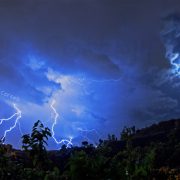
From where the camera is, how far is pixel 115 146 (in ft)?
269

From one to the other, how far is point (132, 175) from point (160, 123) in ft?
334

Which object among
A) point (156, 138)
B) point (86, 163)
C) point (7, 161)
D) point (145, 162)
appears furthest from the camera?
point (156, 138)

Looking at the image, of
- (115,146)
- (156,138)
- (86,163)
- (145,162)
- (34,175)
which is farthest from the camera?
(156,138)

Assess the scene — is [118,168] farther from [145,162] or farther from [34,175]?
[34,175]

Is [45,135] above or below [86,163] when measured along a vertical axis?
above

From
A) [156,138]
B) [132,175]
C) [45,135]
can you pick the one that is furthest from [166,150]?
[132,175]

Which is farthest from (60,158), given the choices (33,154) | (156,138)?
(33,154)

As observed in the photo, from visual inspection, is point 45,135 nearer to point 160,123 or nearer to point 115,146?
point 115,146

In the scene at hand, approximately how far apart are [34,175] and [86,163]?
12.3 metres

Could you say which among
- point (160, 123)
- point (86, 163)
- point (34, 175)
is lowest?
point (86, 163)

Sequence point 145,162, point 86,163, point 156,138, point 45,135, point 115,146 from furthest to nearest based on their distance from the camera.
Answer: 1. point 156,138
2. point 115,146
3. point 45,135
4. point 145,162
5. point 86,163

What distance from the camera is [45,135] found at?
1972cm

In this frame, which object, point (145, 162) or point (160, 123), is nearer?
point (145, 162)

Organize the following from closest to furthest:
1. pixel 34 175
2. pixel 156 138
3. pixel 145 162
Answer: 1. pixel 145 162
2. pixel 34 175
3. pixel 156 138
